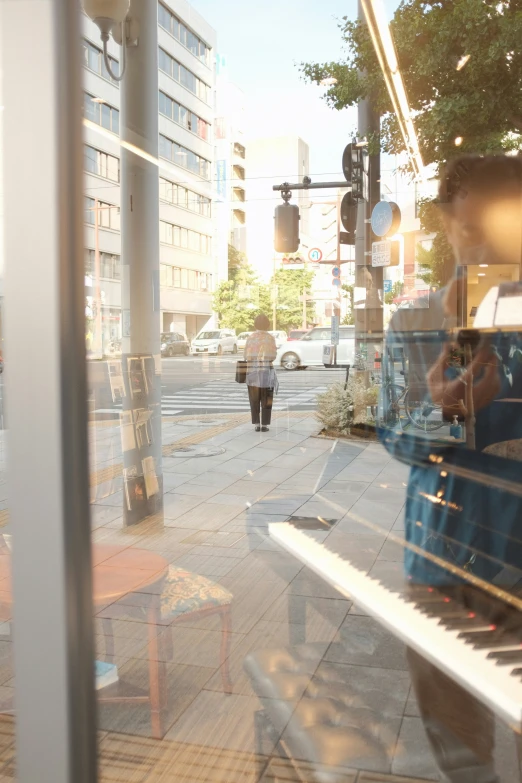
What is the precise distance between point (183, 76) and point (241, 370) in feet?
2.06

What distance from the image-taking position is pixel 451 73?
168 cm

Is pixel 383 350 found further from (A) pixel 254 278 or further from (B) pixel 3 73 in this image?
(B) pixel 3 73

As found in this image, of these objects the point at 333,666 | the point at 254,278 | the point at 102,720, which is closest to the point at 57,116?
the point at 102,720

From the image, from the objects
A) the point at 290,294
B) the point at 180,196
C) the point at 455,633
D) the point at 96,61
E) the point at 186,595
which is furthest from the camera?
the point at 186,595

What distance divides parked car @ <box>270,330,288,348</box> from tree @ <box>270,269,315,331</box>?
2 cm

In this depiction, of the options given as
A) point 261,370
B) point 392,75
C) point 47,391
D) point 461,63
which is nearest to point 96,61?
point 47,391

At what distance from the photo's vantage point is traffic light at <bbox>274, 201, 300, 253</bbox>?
1534 millimetres

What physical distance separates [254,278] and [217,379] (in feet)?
0.75

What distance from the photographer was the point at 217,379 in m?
1.47

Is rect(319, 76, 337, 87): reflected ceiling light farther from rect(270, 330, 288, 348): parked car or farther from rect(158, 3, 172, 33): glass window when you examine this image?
rect(270, 330, 288, 348): parked car

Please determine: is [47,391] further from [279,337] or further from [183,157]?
[279,337]

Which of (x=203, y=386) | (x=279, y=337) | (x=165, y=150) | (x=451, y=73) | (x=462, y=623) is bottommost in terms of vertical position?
(x=462, y=623)

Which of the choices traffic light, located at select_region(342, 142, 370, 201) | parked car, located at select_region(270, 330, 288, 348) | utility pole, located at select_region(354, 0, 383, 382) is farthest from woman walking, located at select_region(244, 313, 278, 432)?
traffic light, located at select_region(342, 142, 370, 201)

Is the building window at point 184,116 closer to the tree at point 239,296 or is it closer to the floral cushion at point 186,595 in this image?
the tree at point 239,296
